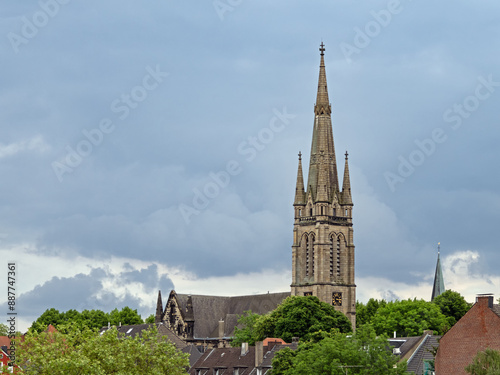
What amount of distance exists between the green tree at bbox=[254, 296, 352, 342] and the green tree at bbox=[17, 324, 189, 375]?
54.8 metres

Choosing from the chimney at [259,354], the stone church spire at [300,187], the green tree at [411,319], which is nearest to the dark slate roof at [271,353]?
the chimney at [259,354]

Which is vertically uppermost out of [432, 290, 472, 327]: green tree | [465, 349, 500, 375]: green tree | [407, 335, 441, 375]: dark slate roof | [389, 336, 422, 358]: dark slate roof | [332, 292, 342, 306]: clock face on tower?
[332, 292, 342, 306]: clock face on tower

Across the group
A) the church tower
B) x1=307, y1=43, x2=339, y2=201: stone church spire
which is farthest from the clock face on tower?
x1=307, y1=43, x2=339, y2=201: stone church spire

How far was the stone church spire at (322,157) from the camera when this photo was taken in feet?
618

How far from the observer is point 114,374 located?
6969 centimetres

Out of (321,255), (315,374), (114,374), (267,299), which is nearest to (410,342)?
(315,374)

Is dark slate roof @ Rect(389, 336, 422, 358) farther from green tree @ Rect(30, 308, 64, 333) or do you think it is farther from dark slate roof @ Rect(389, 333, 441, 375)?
green tree @ Rect(30, 308, 64, 333)

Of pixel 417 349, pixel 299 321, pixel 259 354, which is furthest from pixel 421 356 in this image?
pixel 299 321

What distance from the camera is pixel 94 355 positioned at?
7112 cm

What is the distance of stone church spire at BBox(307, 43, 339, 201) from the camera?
188375 mm

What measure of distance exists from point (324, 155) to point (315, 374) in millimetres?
109881

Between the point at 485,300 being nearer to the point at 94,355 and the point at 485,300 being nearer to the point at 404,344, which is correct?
the point at 404,344

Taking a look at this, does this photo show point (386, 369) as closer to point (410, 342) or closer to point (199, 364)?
point (410, 342)

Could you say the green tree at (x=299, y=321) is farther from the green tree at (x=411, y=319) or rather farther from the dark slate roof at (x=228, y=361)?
the dark slate roof at (x=228, y=361)
